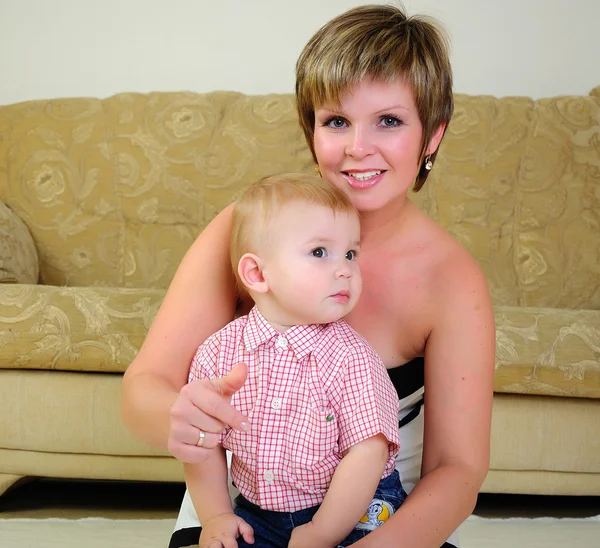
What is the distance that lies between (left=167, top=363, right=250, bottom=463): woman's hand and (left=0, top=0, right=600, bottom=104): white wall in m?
2.83

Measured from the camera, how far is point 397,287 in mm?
1418

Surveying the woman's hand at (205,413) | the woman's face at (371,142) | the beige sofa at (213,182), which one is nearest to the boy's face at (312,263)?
the woman's face at (371,142)

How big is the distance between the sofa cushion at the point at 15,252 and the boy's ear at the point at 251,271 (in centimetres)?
175

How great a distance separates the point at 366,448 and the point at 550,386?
136cm

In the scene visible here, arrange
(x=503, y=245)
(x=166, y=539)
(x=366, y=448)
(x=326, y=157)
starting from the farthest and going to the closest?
1. (x=503, y=245)
2. (x=166, y=539)
3. (x=326, y=157)
4. (x=366, y=448)

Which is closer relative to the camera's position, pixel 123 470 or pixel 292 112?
pixel 123 470

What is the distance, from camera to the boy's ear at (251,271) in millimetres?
1219

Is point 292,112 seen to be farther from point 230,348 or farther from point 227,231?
point 230,348

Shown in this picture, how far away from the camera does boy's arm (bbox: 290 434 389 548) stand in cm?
Answer: 109

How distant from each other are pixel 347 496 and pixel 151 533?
139 cm

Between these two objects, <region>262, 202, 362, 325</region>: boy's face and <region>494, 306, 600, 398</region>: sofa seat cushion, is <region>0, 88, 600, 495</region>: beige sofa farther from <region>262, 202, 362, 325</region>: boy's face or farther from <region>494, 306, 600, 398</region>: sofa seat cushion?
<region>262, 202, 362, 325</region>: boy's face

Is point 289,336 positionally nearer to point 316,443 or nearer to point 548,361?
point 316,443

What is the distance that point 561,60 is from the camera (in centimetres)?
364

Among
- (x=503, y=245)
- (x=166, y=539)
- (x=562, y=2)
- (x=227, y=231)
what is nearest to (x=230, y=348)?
(x=227, y=231)
